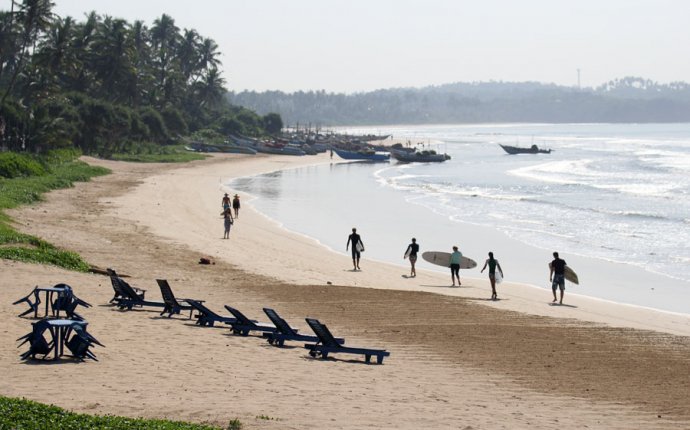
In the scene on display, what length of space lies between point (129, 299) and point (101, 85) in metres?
76.5

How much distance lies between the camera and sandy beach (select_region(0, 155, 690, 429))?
11.0 m

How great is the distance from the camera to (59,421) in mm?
9367

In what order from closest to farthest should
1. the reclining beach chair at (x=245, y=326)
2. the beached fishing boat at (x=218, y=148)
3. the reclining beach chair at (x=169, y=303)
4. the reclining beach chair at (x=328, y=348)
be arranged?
the reclining beach chair at (x=328, y=348)
the reclining beach chair at (x=245, y=326)
the reclining beach chair at (x=169, y=303)
the beached fishing boat at (x=218, y=148)

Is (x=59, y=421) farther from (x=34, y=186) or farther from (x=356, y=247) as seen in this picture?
(x=34, y=186)

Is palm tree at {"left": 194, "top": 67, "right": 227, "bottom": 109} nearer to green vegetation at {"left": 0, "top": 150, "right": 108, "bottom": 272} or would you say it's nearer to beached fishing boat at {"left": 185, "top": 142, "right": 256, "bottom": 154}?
beached fishing boat at {"left": 185, "top": 142, "right": 256, "bottom": 154}

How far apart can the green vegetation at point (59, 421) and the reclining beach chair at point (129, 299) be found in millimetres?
6882

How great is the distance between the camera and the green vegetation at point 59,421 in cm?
922

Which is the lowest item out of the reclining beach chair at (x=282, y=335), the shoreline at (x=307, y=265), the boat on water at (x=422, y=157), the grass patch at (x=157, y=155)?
the boat on water at (x=422, y=157)

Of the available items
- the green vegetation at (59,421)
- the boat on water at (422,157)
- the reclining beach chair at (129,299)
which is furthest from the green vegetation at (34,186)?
the boat on water at (422,157)

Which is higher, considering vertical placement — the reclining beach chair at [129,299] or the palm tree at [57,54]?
the palm tree at [57,54]

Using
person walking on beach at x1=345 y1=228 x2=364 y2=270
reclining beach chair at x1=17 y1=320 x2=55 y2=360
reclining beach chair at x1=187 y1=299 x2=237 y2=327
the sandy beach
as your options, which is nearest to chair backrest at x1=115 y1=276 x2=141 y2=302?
the sandy beach

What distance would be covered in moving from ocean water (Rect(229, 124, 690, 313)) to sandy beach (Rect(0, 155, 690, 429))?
486 centimetres

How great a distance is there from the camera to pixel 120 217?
114 feet

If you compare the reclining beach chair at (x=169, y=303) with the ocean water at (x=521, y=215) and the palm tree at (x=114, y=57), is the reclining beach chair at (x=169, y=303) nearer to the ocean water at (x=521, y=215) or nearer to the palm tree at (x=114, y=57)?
the ocean water at (x=521, y=215)
